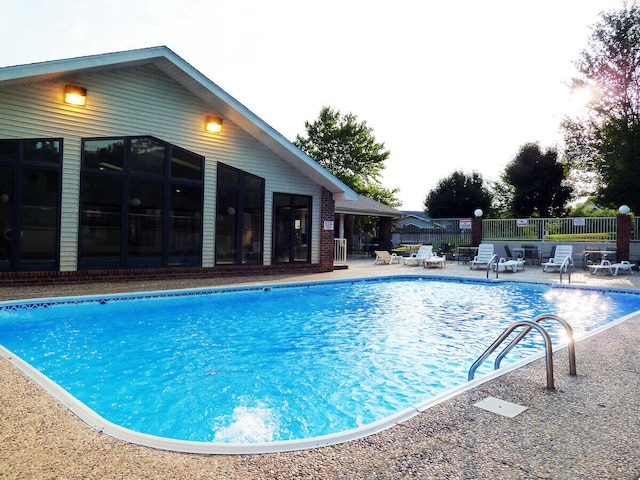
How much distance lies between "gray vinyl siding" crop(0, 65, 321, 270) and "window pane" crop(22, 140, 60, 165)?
15 centimetres

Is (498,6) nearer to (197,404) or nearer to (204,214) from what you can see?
(204,214)

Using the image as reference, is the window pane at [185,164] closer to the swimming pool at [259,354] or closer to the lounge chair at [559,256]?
the swimming pool at [259,354]

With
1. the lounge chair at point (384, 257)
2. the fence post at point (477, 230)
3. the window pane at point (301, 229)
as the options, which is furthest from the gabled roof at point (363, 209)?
the window pane at point (301, 229)

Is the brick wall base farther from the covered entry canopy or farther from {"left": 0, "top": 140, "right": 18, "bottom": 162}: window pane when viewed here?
the covered entry canopy

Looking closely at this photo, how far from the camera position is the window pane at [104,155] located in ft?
30.5

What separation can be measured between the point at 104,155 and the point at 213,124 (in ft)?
9.37

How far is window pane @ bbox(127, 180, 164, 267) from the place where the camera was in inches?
392

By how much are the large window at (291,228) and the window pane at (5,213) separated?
254 inches

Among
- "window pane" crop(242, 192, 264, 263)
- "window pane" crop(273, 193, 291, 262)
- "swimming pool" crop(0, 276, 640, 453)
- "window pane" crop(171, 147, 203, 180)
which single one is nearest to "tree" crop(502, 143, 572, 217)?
"swimming pool" crop(0, 276, 640, 453)

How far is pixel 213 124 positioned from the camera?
11055 mm

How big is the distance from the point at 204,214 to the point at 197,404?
790cm

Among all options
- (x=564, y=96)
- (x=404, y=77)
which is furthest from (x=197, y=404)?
(x=564, y=96)

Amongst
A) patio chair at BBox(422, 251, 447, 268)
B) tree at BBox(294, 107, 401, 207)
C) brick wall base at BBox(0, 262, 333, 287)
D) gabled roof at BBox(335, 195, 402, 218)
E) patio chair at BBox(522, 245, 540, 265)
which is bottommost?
brick wall base at BBox(0, 262, 333, 287)

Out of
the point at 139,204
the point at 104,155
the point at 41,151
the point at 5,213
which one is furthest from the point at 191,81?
the point at 5,213
